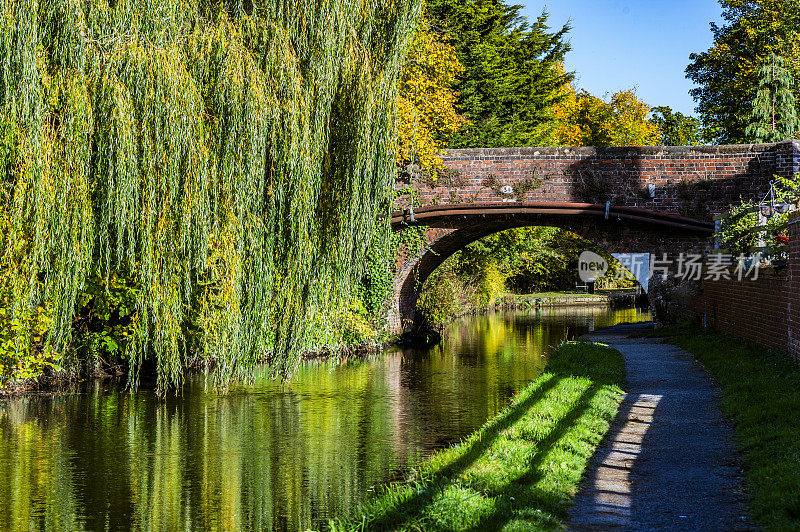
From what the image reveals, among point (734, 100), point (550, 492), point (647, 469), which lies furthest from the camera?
point (734, 100)

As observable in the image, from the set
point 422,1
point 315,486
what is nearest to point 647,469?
point 315,486

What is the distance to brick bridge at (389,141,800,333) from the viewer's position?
17328 millimetres

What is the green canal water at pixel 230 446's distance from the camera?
6973 mm

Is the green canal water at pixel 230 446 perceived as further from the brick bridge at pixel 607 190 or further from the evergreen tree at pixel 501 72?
the evergreen tree at pixel 501 72

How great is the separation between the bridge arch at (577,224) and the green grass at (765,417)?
491 centimetres

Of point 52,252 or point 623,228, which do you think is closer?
point 52,252

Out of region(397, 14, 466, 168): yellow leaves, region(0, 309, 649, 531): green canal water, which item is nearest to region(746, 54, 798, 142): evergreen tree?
region(397, 14, 466, 168): yellow leaves

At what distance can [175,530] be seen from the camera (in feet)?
21.3

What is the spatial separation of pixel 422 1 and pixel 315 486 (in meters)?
6.46

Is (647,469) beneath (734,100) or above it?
beneath

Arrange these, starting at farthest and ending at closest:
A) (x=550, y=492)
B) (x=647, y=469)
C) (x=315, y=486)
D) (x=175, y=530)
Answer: (x=315, y=486)
(x=175, y=530)
(x=647, y=469)
(x=550, y=492)

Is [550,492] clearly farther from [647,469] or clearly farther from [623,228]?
[623,228]

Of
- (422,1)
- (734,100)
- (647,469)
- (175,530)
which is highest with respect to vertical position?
(734,100)

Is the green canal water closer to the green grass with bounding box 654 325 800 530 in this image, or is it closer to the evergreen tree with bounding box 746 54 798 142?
the green grass with bounding box 654 325 800 530
